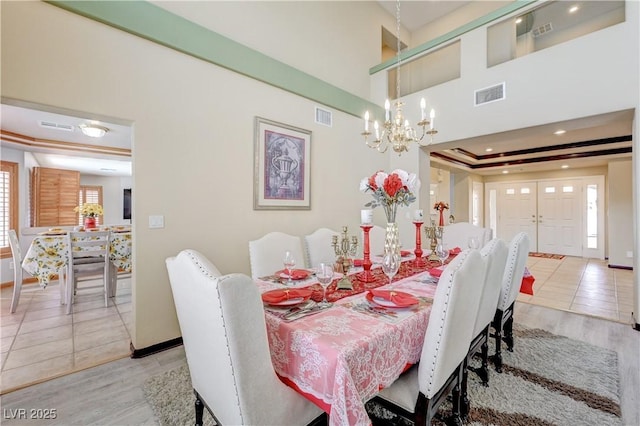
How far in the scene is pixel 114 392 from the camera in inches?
72.5

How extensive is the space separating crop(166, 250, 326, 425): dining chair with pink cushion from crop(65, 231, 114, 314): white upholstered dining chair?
10.2 ft

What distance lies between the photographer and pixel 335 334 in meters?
1.06

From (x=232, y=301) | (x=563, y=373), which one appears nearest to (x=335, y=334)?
(x=232, y=301)

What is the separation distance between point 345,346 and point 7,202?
6.20 meters

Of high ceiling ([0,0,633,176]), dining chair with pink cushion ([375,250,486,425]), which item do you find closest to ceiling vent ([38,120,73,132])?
high ceiling ([0,0,633,176])

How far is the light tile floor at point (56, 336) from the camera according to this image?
210 cm

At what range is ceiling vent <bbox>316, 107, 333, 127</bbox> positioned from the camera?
367 centimetres

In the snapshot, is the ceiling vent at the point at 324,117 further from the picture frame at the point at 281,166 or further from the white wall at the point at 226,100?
the picture frame at the point at 281,166

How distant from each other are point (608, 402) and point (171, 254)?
10.8ft

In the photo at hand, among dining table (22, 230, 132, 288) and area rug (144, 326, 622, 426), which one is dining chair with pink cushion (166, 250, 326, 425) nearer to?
area rug (144, 326, 622, 426)

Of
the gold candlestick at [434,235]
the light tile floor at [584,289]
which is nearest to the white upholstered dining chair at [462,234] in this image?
the gold candlestick at [434,235]

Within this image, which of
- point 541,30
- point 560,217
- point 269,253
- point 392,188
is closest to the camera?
point 392,188

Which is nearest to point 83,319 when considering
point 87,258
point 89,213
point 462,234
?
point 87,258

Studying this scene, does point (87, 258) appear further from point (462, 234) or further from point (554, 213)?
point (554, 213)
